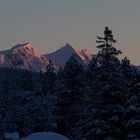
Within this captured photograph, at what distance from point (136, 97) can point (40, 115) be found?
986 inches

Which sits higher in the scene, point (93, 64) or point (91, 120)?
point (93, 64)

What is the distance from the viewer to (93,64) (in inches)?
1446

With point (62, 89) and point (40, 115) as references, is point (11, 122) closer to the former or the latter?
point (40, 115)

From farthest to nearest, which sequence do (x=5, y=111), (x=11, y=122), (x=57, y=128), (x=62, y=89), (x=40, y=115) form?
(x=5, y=111)
(x=11, y=122)
(x=40, y=115)
(x=57, y=128)
(x=62, y=89)

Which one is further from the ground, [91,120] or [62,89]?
[62,89]

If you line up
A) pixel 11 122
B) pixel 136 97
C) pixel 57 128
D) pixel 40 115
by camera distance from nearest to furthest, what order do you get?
pixel 136 97 < pixel 57 128 < pixel 40 115 < pixel 11 122

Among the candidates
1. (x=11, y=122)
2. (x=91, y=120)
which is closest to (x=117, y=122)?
(x=91, y=120)

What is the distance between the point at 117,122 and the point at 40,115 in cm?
2420

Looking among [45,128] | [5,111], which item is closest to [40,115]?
[45,128]

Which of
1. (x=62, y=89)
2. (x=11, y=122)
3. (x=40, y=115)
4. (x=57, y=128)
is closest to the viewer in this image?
(x=62, y=89)

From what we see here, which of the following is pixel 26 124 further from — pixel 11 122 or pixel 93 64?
pixel 93 64

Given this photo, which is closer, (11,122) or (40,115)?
(40,115)

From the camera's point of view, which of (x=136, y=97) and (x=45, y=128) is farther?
(x=45, y=128)

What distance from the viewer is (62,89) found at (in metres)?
50.1
